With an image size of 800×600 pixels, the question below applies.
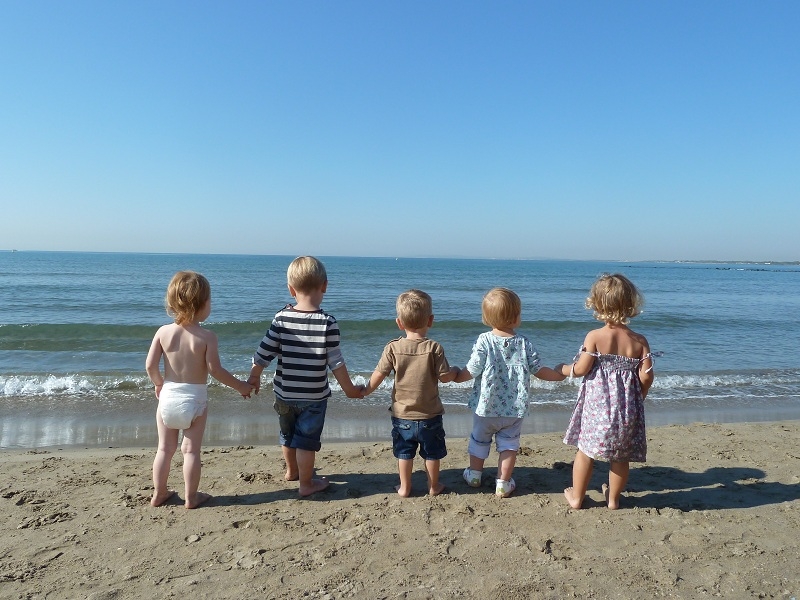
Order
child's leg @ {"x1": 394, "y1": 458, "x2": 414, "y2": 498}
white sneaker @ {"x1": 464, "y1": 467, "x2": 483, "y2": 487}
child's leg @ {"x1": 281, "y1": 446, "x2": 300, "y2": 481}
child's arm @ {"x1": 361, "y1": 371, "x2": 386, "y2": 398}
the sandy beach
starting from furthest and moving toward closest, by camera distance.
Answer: child's leg @ {"x1": 281, "y1": 446, "x2": 300, "y2": 481} → white sneaker @ {"x1": 464, "y1": 467, "x2": 483, "y2": 487} → child's leg @ {"x1": 394, "y1": 458, "x2": 414, "y2": 498} → child's arm @ {"x1": 361, "y1": 371, "x2": 386, "y2": 398} → the sandy beach

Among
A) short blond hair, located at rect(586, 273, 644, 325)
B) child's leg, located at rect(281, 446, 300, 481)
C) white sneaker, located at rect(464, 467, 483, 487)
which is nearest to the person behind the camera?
short blond hair, located at rect(586, 273, 644, 325)

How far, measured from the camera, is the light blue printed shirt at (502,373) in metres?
3.49

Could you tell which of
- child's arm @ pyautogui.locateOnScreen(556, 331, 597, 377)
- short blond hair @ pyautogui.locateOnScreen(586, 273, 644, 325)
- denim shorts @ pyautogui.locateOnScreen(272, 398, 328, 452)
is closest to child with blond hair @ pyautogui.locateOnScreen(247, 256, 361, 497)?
denim shorts @ pyautogui.locateOnScreen(272, 398, 328, 452)

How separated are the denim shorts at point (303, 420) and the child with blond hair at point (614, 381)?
5.60ft

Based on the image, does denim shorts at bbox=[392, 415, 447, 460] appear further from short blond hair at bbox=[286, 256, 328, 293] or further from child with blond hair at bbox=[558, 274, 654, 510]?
short blond hair at bbox=[286, 256, 328, 293]

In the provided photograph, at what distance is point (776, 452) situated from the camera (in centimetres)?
475

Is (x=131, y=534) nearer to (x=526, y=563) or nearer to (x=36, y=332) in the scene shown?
(x=526, y=563)

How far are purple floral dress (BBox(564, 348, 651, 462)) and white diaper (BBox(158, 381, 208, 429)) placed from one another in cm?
254

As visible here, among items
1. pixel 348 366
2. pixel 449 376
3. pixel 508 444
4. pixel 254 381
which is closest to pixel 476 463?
pixel 508 444

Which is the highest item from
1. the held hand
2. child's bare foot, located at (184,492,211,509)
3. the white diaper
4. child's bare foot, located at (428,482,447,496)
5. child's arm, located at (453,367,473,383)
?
child's arm, located at (453,367,473,383)

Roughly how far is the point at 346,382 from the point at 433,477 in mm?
900

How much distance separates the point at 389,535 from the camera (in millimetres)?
3014

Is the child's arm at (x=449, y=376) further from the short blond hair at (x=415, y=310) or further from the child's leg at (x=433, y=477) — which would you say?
the child's leg at (x=433, y=477)

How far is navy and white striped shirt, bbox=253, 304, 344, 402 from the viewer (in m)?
3.46
